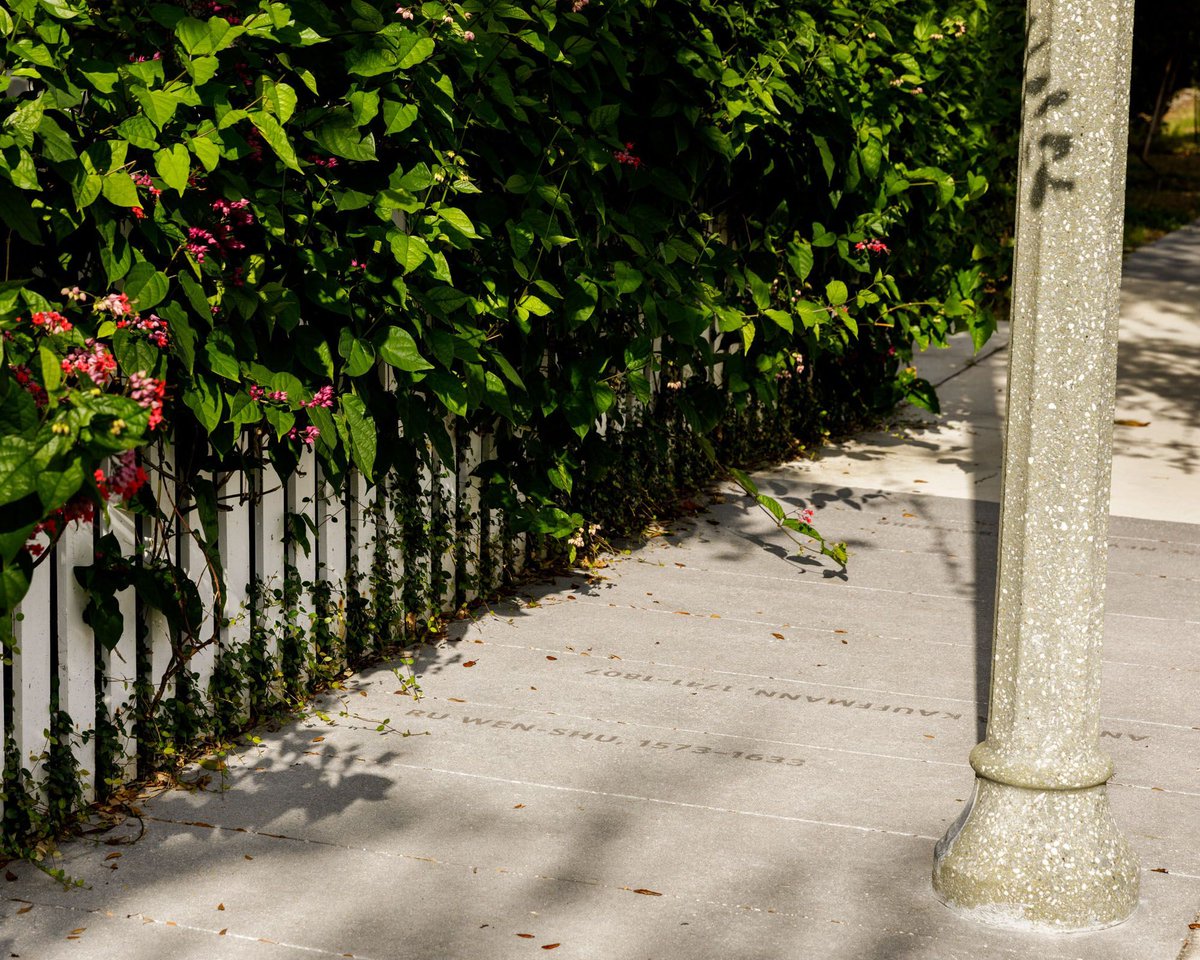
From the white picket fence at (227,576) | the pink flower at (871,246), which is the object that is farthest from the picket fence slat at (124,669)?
the pink flower at (871,246)

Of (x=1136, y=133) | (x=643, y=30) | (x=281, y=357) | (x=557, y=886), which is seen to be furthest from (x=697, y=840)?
(x=1136, y=133)

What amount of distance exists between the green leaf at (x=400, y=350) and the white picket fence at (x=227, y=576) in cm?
52

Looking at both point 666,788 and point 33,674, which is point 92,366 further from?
point 666,788

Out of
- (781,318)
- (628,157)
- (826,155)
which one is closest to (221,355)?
(628,157)

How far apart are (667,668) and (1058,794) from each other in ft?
5.76

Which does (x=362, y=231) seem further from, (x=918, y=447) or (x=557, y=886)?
(x=918, y=447)

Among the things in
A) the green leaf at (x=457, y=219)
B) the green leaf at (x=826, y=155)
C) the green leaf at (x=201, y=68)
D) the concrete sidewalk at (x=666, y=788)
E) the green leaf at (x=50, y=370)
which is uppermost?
the green leaf at (x=826, y=155)

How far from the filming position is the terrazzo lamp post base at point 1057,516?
314cm

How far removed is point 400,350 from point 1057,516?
66.5 inches

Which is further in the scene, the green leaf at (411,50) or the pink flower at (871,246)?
the pink flower at (871,246)

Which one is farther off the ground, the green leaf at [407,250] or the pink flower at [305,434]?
the green leaf at [407,250]

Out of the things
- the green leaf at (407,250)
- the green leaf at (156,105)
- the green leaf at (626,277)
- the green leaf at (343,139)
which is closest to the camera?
the green leaf at (156,105)

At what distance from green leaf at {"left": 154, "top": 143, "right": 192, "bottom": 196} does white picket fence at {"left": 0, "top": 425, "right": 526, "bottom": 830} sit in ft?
2.36

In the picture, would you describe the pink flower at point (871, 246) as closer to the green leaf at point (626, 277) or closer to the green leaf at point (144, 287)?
the green leaf at point (626, 277)
